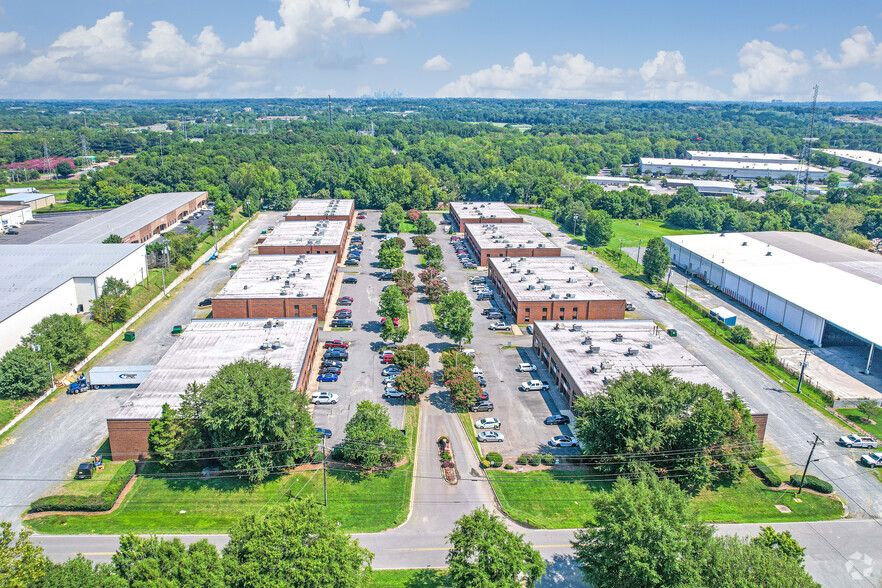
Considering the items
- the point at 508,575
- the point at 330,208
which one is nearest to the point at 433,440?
the point at 508,575

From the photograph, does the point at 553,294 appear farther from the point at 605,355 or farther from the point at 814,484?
the point at 814,484

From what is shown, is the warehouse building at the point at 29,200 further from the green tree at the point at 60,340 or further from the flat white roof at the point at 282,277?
the green tree at the point at 60,340

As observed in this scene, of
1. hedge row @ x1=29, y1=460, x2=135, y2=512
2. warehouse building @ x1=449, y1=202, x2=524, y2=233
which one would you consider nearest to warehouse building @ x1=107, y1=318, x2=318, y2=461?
hedge row @ x1=29, y1=460, x2=135, y2=512

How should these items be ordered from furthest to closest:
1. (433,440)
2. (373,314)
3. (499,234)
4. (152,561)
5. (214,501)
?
(499,234) < (373,314) < (433,440) < (214,501) < (152,561)

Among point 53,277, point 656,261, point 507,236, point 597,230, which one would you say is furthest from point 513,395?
point 597,230

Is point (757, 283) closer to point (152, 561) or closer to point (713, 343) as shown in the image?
point (713, 343)

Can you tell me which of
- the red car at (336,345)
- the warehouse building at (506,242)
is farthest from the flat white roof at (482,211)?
the red car at (336,345)
